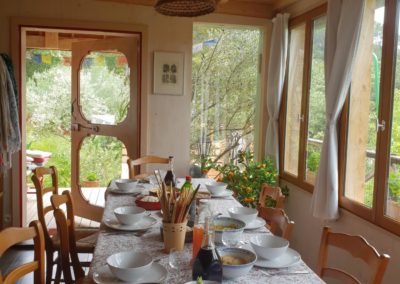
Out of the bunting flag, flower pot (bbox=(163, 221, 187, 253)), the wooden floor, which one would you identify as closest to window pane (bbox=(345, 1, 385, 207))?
flower pot (bbox=(163, 221, 187, 253))

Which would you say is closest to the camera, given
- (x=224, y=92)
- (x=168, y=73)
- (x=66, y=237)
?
(x=66, y=237)

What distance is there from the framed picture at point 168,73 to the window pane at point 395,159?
2.08m

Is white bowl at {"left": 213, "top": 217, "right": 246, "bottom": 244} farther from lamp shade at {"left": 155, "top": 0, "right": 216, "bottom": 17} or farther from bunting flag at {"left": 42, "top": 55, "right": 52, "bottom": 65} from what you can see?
bunting flag at {"left": 42, "top": 55, "right": 52, "bottom": 65}

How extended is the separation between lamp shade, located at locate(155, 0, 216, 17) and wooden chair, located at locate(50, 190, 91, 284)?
1144mm

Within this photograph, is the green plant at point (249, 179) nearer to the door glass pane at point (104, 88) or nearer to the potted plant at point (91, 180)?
the door glass pane at point (104, 88)

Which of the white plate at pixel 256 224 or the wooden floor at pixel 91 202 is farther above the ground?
the white plate at pixel 256 224

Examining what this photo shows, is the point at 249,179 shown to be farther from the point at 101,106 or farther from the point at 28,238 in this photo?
the point at 28,238

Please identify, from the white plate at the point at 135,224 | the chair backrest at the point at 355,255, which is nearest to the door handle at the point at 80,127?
the white plate at the point at 135,224

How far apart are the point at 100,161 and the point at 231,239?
3.02 meters

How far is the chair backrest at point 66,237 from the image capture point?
1.87m

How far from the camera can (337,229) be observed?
2965 mm

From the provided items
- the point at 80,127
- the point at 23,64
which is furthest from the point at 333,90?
the point at 23,64

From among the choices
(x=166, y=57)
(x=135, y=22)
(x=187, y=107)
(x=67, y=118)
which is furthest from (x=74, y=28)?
(x=67, y=118)

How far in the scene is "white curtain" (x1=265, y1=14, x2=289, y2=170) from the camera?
385 cm
